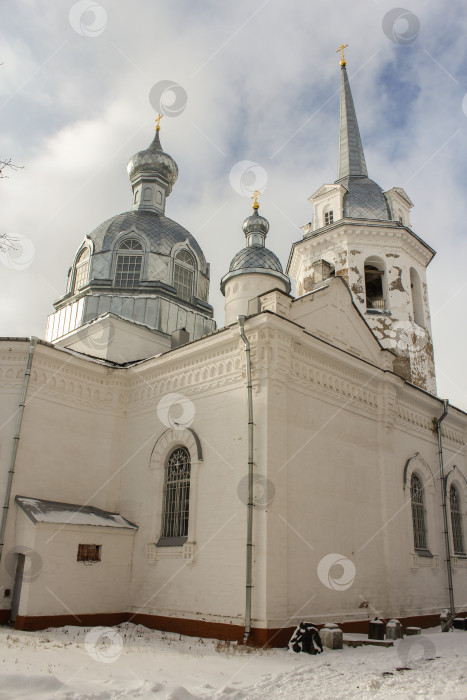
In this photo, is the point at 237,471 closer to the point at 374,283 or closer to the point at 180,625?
the point at 180,625

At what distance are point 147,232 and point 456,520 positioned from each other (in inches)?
526

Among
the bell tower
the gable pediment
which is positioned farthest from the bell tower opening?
the gable pediment

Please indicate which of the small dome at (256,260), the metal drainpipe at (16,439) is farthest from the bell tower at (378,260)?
the metal drainpipe at (16,439)

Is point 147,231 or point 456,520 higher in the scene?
point 147,231

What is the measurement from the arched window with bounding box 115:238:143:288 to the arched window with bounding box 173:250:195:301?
127 centimetres

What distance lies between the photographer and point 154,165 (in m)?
22.2

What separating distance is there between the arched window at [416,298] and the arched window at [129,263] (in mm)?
8938

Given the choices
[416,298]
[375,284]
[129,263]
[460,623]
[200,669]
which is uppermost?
[129,263]

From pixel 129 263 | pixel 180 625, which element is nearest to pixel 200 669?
pixel 180 625

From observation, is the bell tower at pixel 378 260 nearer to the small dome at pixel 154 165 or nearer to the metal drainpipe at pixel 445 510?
the metal drainpipe at pixel 445 510

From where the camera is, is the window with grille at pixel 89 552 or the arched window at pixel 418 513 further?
the arched window at pixel 418 513

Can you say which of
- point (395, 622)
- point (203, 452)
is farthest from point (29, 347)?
point (395, 622)

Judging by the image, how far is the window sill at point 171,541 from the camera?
11602mm

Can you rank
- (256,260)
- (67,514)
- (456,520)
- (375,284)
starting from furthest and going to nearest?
(375,284) < (256,260) < (456,520) < (67,514)
